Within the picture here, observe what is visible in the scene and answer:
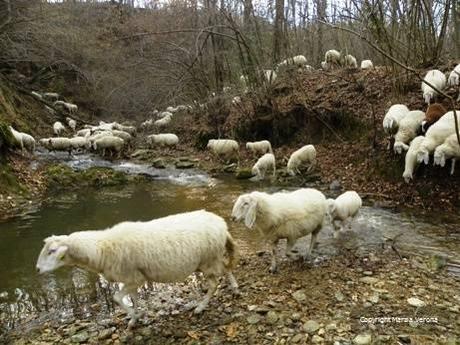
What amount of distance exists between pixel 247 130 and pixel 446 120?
10.7 m

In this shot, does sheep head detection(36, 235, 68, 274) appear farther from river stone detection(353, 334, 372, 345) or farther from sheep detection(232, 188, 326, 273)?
river stone detection(353, 334, 372, 345)

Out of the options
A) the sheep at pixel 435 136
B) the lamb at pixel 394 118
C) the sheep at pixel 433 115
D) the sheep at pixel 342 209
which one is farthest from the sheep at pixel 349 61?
the sheep at pixel 342 209

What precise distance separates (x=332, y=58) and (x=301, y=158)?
320 inches

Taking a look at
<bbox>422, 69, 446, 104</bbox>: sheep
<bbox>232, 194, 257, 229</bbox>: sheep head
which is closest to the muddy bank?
<bbox>232, 194, 257, 229</bbox>: sheep head

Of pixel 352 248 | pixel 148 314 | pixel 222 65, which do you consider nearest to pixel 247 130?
pixel 222 65

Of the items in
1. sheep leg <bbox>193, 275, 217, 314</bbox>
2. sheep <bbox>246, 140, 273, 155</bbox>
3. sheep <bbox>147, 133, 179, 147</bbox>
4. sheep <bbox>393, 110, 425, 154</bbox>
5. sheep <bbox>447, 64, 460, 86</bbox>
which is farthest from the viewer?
sheep <bbox>147, 133, 179, 147</bbox>

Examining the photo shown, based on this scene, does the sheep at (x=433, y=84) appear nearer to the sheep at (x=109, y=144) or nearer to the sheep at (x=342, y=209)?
the sheep at (x=342, y=209)

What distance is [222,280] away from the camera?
259 inches

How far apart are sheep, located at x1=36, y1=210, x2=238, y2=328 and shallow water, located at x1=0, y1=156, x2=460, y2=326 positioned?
1.48 m

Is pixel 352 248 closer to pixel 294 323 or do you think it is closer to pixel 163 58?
pixel 294 323

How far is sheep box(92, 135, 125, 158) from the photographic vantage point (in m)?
19.6

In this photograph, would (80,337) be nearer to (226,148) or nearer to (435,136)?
(435,136)

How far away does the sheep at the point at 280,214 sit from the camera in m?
6.28

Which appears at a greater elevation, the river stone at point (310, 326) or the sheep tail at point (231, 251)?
the sheep tail at point (231, 251)
